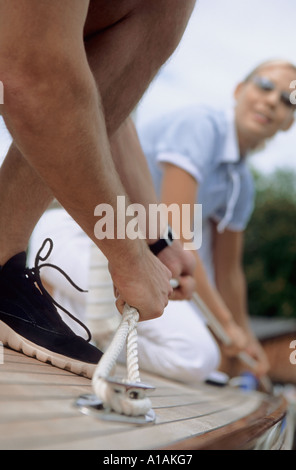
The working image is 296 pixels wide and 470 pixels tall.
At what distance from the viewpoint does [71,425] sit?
680mm

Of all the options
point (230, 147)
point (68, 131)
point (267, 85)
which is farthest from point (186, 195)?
point (68, 131)

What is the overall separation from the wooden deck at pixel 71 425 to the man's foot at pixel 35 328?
0.07 feet

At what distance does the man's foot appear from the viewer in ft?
3.22

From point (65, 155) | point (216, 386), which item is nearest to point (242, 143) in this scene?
point (216, 386)

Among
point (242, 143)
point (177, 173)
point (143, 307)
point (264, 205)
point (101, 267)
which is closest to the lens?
point (143, 307)

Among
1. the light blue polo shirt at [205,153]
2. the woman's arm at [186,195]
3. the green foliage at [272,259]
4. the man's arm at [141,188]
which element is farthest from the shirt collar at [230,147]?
the green foliage at [272,259]

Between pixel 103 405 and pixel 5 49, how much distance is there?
→ 1.45 feet

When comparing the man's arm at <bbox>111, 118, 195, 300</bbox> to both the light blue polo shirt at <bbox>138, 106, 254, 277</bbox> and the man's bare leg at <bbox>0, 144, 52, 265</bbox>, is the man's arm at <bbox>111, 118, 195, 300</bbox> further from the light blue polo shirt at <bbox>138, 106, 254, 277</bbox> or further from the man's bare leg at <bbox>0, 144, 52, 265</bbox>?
the light blue polo shirt at <bbox>138, 106, 254, 277</bbox>

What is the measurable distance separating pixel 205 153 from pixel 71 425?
1759mm

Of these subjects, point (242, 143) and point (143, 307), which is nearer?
point (143, 307)

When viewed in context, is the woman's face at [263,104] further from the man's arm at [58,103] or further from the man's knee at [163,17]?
the man's arm at [58,103]

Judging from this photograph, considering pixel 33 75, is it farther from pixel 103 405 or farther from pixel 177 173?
pixel 177 173

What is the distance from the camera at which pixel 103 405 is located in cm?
77

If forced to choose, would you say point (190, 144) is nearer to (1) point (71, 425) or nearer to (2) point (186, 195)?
(2) point (186, 195)
